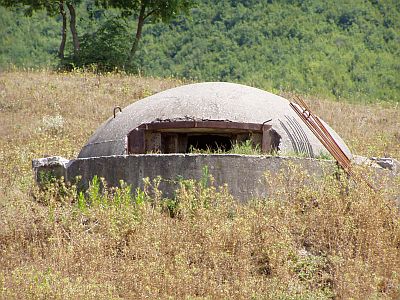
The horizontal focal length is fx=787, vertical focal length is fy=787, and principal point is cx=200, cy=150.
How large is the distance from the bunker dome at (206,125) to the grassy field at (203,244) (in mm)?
1034

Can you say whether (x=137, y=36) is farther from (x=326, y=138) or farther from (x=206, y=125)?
(x=206, y=125)

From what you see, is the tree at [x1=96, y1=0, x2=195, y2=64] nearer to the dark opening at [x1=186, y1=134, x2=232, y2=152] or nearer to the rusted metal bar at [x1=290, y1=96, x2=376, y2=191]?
the dark opening at [x1=186, y1=134, x2=232, y2=152]

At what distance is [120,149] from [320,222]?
10.0ft

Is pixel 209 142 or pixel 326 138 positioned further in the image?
pixel 209 142

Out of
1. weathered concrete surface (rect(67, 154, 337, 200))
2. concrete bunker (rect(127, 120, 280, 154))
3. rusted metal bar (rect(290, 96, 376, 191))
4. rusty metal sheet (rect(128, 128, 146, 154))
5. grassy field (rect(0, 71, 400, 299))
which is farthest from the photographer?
rusty metal sheet (rect(128, 128, 146, 154))

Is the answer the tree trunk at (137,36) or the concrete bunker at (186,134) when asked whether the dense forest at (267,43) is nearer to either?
the tree trunk at (137,36)

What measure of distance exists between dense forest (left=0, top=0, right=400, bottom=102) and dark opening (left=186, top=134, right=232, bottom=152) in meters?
21.6

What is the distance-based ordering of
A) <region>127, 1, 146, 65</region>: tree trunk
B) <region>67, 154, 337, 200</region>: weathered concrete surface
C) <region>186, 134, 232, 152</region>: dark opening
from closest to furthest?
<region>67, 154, 337, 200</region>: weathered concrete surface
<region>186, 134, 232, 152</region>: dark opening
<region>127, 1, 146, 65</region>: tree trunk

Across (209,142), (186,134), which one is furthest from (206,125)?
(209,142)

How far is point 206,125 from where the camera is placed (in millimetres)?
9984

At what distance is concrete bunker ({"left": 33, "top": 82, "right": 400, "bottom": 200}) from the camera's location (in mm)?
9234

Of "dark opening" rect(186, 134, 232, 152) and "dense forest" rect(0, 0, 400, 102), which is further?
"dense forest" rect(0, 0, 400, 102)

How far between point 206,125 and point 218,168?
0.98 m

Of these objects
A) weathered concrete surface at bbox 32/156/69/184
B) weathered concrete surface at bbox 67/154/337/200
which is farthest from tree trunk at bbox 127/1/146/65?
weathered concrete surface at bbox 67/154/337/200
